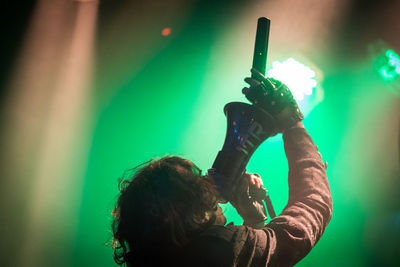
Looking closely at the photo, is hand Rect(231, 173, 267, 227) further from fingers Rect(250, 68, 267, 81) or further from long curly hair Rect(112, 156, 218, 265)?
fingers Rect(250, 68, 267, 81)

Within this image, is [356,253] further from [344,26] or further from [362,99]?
[344,26]

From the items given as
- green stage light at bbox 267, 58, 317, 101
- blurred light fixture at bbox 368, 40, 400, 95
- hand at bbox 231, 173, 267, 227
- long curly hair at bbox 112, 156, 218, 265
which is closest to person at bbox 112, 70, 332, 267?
long curly hair at bbox 112, 156, 218, 265

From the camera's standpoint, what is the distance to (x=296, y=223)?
567 millimetres

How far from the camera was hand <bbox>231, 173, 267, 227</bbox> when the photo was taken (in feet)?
2.52

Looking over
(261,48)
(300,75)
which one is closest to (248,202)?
(261,48)

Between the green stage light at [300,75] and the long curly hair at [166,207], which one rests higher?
the green stage light at [300,75]

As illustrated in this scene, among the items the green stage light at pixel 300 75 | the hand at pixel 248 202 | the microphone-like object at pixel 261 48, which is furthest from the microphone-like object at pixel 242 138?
the green stage light at pixel 300 75

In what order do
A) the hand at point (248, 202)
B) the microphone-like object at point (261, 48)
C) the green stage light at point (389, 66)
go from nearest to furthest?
the microphone-like object at point (261, 48)
the hand at point (248, 202)
the green stage light at point (389, 66)

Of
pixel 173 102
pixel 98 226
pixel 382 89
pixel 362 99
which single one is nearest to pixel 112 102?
pixel 173 102

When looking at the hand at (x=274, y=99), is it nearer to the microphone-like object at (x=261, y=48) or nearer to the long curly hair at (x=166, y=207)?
the microphone-like object at (x=261, y=48)

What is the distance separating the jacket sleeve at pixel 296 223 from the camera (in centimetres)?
56

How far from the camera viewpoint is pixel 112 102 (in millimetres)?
3641

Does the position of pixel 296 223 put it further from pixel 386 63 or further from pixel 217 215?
pixel 386 63

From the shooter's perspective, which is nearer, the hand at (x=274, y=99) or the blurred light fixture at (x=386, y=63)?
the hand at (x=274, y=99)
